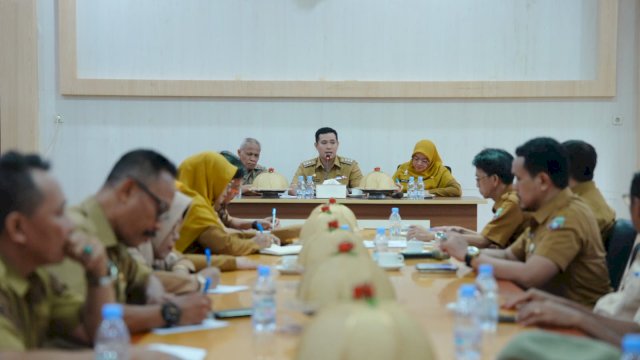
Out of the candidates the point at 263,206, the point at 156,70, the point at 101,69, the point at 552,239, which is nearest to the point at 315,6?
the point at 156,70

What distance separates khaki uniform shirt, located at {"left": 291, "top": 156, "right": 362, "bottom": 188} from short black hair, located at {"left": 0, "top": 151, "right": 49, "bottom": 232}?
6.61 m

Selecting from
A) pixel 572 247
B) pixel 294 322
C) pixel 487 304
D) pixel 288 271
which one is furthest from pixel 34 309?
pixel 572 247

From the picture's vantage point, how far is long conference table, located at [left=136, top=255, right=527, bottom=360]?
2131 mm

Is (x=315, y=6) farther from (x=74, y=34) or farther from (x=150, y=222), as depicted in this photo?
(x=150, y=222)

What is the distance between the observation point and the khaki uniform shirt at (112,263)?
2232mm

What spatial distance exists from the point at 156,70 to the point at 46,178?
25.3 ft

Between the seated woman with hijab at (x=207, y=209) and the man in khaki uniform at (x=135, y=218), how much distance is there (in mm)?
1382

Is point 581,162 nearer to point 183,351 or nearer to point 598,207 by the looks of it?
point 598,207

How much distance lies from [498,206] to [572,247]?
4.16 ft

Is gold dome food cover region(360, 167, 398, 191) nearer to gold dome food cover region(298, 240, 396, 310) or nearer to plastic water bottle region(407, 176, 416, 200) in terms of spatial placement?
plastic water bottle region(407, 176, 416, 200)

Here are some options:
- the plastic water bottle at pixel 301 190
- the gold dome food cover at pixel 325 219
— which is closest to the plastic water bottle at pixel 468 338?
the gold dome food cover at pixel 325 219

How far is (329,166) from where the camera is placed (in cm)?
852

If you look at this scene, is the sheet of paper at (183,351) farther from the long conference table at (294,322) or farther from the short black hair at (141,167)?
the short black hair at (141,167)

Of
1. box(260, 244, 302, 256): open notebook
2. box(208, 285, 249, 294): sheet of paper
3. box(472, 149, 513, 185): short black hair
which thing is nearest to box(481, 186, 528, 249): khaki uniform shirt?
box(472, 149, 513, 185): short black hair
